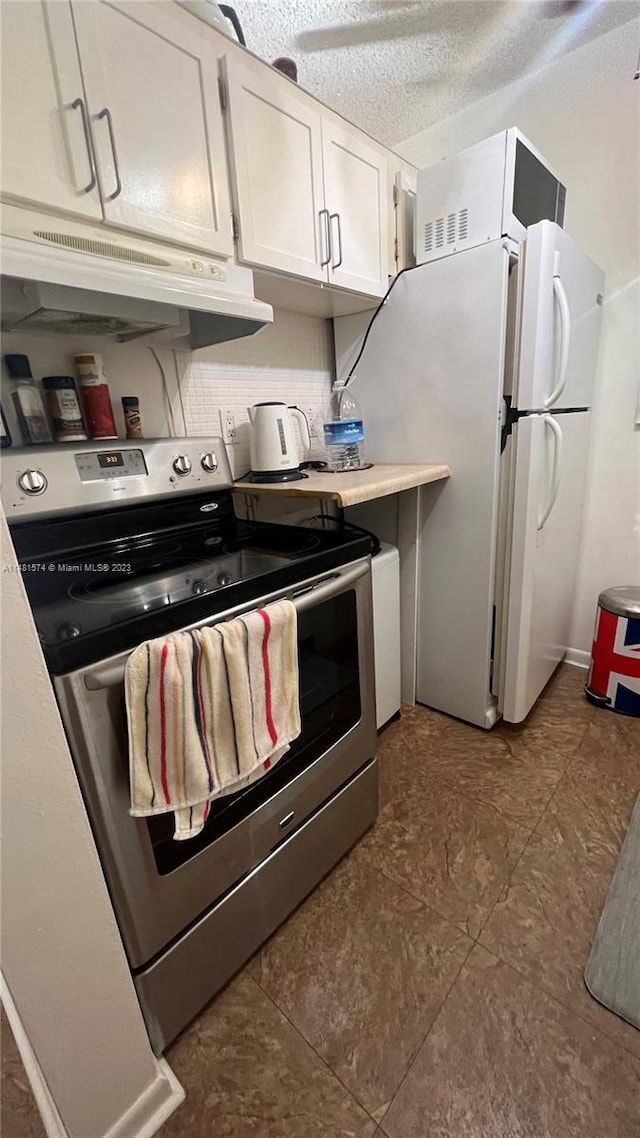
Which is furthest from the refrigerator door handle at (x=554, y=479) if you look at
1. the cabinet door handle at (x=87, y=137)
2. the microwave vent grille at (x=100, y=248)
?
the cabinet door handle at (x=87, y=137)

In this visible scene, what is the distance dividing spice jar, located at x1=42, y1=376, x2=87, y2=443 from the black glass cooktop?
21 cm

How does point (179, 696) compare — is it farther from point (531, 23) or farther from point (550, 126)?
point (550, 126)

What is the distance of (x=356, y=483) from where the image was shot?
1.33m

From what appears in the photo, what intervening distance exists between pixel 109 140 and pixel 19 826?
4.08ft

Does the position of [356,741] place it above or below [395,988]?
above

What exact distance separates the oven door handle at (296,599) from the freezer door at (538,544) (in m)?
0.71

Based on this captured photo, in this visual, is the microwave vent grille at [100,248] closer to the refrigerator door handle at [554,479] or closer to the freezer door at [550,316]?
the freezer door at [550,316]

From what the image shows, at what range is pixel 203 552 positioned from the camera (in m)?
1.23

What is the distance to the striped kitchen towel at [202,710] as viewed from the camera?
72cm

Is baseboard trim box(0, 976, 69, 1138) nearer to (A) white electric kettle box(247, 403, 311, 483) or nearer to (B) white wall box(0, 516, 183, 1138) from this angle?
(B) white wall box(0, 516, 183, 1138)

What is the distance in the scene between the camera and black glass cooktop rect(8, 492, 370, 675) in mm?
731

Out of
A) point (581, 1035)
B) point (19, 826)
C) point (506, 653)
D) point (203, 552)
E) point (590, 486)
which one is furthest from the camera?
point (590, 486)

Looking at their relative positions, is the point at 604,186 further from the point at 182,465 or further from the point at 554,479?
the point at 182,465

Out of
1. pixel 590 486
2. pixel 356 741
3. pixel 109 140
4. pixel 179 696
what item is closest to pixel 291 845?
pixel 356 741
